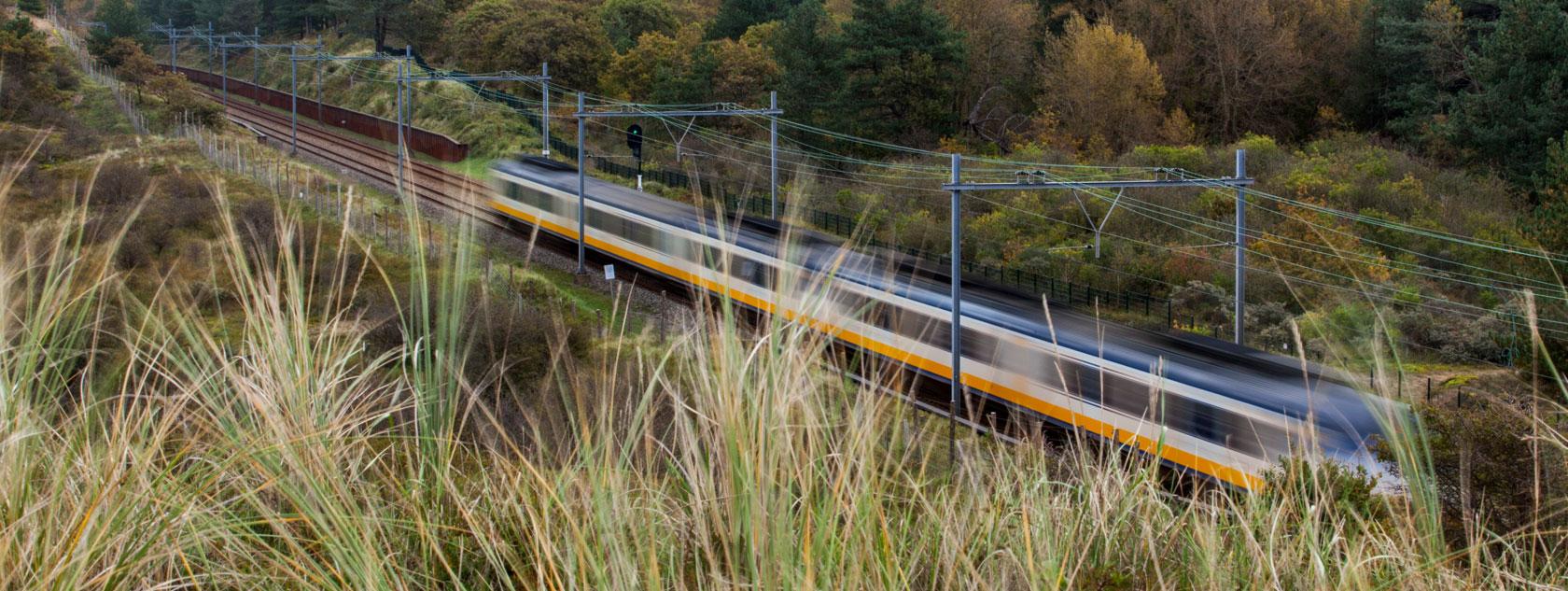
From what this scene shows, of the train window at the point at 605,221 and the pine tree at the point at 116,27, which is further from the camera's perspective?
the pine tree at the point at 116,27

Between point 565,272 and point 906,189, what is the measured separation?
9932 mm

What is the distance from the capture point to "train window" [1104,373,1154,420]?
1106 centimetres

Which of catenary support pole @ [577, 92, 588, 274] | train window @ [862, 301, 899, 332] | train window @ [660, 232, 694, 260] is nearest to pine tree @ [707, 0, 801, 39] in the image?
catenary support pole @ [577, 92, 588, 274]

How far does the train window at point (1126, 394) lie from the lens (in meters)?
11.1

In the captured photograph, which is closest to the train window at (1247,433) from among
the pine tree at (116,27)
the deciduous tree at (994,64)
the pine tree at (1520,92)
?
the pine tree at (1520,92)

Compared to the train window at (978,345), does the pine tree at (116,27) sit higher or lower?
higher

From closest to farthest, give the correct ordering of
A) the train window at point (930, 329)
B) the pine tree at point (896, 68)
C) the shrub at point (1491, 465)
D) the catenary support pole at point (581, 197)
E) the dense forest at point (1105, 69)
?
1. the shrub at point (1491, 465)
2. the train window at point (930, 329)
3. the catenary support pole at point (581, 197)
4. the dense forest at point (1105, 69)
5. the pine tree at point (896, 68)

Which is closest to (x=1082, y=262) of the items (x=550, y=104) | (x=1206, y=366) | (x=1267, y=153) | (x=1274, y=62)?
(x=1267, y=153)

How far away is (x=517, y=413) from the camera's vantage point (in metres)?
9.73

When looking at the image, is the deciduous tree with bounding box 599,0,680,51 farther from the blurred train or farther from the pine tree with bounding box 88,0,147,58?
the blurred train

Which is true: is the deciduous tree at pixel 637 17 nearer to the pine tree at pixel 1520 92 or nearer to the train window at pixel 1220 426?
the pine tree at pixel 1520 92

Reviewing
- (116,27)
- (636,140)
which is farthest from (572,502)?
(116,27)

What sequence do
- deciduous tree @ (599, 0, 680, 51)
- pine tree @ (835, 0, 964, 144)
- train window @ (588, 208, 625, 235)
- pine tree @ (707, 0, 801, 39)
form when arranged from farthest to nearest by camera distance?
deciduous tree @ (599, 0, 680, 51) < pine tree @ (707, 0, 801, 39) < pine tree @ (835, 0, 964, 144) < train window @ (588, 208, 625, 235)

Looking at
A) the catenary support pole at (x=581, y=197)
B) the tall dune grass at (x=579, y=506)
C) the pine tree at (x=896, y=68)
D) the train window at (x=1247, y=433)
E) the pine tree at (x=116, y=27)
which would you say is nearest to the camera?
the tall dune grass at (x=579, y=506)
